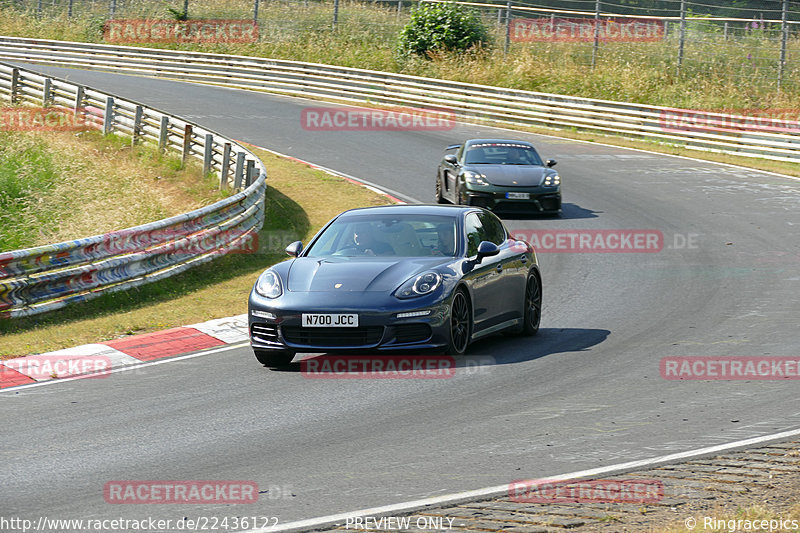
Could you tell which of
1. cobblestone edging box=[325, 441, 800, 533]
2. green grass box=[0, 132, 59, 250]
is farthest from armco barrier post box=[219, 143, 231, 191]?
cobblestone edging box=[325, 441, 800, 533]

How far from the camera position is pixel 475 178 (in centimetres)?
2100

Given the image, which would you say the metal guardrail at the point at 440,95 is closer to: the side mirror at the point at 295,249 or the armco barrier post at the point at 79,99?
the armco barrier post at the point at 79,99

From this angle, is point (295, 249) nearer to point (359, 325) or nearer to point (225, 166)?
point (359, 325)

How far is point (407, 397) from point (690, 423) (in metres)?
2.23

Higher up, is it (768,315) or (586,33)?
(586,33)

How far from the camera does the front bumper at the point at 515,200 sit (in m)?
20.8

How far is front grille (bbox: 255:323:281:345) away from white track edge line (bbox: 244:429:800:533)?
156 inches

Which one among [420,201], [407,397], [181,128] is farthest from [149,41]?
[407,397]

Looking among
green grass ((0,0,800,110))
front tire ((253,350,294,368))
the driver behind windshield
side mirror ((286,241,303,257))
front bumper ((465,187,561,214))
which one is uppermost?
green grass ((0,0,800,110))

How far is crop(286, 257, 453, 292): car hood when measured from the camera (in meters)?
10.4

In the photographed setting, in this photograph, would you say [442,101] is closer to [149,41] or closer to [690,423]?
[149,41]

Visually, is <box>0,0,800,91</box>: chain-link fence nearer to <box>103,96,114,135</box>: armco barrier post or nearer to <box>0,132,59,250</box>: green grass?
<box>103,96,114,135</box>: armco barrier post

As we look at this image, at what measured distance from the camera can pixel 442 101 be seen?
36375mm

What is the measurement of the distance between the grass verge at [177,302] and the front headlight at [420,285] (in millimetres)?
3713
